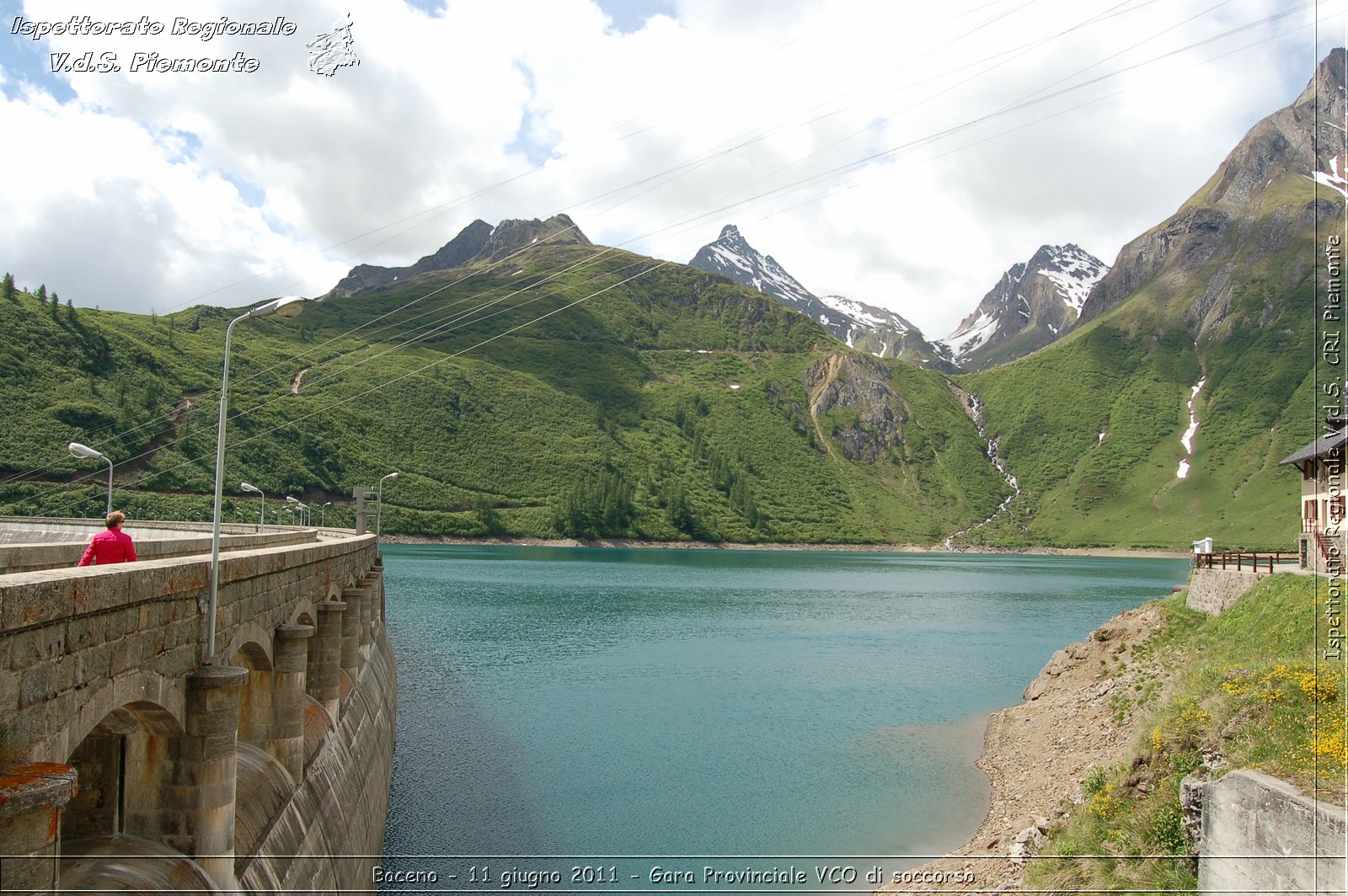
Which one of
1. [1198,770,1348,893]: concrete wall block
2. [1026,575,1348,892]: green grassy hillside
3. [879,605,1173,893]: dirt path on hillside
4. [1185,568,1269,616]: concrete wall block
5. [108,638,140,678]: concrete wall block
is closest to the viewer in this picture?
[108,638,140,678]: concrete wall block

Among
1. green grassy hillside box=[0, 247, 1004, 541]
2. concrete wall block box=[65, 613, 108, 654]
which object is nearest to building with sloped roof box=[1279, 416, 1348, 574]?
concrete wall block box=[65, 613, 108, 654]

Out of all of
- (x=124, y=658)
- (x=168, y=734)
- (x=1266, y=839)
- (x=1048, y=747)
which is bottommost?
(x=1048, y=747)

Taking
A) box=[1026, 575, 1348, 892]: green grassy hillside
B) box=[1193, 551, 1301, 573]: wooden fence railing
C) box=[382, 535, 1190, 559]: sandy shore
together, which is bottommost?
box=[382, 535, 1190, 559]: sandy shore

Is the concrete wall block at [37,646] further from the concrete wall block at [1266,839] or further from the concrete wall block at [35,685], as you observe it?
the concrete wall block at [1266,839]

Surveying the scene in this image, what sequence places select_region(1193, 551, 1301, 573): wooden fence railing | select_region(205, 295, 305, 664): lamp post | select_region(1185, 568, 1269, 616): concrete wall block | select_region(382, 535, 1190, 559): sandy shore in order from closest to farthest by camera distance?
select_region(205, 295, 305, 664): lamp post → select_region(1185, 568, 1269, 616): concrete wall block → select_region(1193, 551, 1301, 573): wooden fence railing → select_region(382, 535, 1190, 559): sandy shore

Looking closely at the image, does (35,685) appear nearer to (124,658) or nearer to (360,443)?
(124,658)

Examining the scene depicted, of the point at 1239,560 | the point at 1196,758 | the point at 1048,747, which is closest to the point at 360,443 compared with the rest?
the point at 1048,747

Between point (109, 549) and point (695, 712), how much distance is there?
1245 inches

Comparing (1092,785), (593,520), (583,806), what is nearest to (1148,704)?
(1092,785)

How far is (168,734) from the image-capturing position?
10312 millimetres

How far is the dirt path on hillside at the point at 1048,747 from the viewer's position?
20.0 metres

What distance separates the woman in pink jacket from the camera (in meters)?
10.9

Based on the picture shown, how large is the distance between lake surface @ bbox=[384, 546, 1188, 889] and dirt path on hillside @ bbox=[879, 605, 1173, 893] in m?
1.27

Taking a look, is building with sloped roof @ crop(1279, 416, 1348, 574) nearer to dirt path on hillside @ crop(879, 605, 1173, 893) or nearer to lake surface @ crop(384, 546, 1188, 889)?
dirt path on hillside @ crop(879, 605, 1173, 893)
